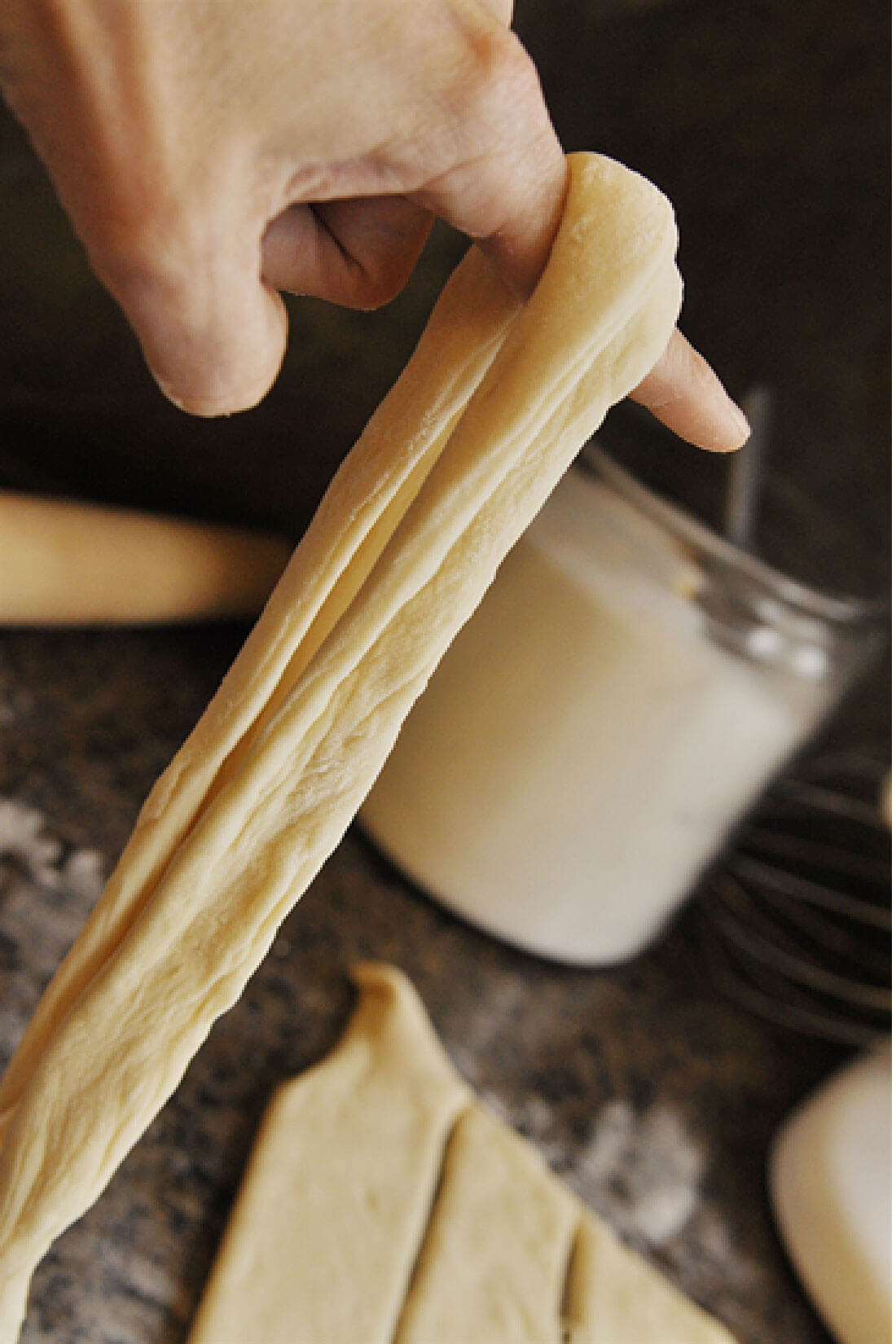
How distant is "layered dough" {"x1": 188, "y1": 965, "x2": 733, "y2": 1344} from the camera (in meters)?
0.45

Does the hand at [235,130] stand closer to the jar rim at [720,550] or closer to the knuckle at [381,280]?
the knuckle at [381,280]

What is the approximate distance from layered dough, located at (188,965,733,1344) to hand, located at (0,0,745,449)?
0.38m

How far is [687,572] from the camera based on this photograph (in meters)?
0.59

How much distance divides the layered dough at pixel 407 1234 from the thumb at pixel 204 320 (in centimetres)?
37

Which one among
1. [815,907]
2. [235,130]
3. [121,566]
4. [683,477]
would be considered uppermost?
[235,130]

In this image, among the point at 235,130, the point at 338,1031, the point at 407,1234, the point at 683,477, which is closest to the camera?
the point at 235,130

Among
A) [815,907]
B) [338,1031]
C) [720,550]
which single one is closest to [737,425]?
[720,550]

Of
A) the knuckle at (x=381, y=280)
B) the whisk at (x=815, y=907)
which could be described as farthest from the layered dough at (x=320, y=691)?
the whisk at (x=815, y=907)

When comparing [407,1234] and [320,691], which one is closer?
[320,691]

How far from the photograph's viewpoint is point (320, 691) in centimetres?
29

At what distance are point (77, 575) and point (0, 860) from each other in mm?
167

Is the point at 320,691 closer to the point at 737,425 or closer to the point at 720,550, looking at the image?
the point at 737,425

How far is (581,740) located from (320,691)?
13.2 inches

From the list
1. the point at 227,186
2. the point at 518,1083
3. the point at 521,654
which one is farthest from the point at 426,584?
the point at 518,1083
